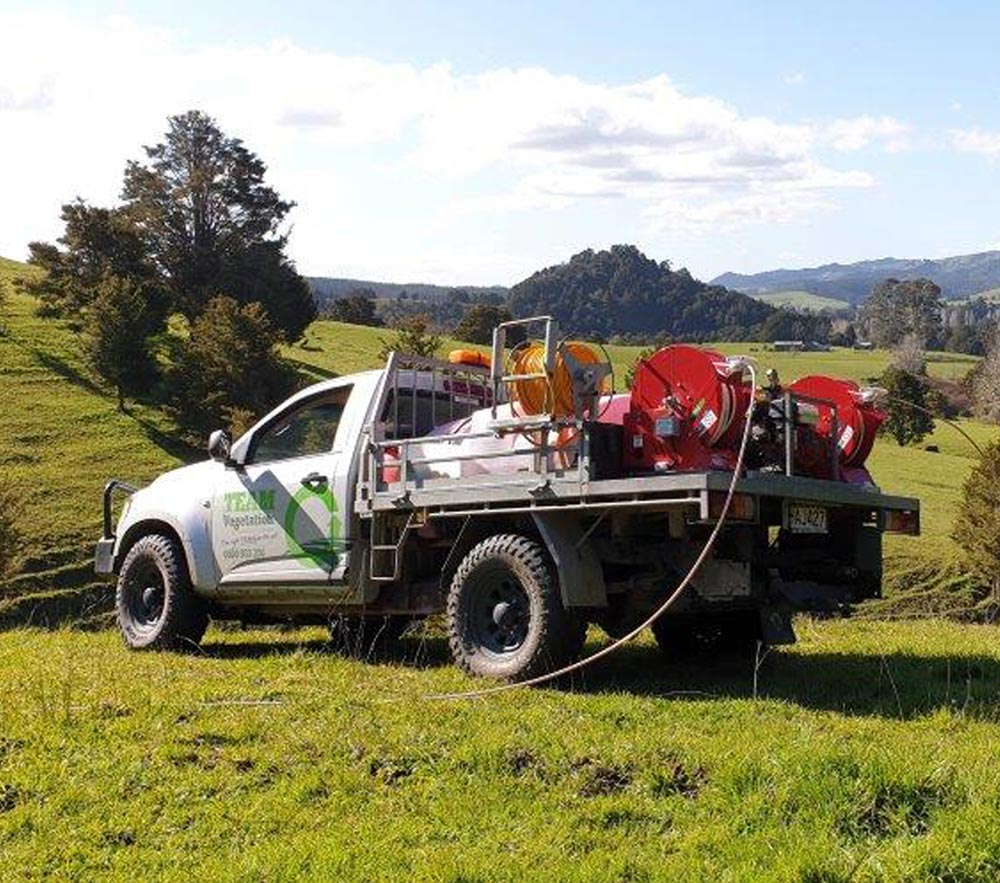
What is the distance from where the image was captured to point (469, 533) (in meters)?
8.24

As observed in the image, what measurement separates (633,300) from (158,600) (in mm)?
136561

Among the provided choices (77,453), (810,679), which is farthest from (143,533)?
(77,453)

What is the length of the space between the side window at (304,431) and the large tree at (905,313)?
145613 mm

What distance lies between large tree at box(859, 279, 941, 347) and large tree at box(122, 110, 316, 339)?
351 feet

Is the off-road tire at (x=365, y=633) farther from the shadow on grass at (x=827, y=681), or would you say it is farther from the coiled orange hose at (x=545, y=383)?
the coiled orange hose at (x=545, y=383)

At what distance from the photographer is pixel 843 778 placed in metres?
4.94

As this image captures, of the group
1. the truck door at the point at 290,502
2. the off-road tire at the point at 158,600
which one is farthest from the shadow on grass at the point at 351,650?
the truck door at the point at 290,502

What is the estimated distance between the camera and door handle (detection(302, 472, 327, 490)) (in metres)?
9.20

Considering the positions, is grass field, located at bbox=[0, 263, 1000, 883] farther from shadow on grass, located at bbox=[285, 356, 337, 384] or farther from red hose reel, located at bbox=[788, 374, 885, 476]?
shadow on grass, located at bbox=[285, 356, 337, 384]

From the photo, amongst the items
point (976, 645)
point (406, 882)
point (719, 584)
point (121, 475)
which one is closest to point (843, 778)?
point (406, 882)

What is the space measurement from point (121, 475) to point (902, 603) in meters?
21.3

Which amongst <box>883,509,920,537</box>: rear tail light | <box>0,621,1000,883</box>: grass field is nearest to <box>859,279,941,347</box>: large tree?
<box>883,509,920,537</box>: rear tail light

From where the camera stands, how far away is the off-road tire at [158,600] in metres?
9.99

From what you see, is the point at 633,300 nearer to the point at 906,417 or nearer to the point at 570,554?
the point at 906,417
